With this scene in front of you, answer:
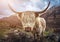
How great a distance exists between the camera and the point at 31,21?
324 centimetres

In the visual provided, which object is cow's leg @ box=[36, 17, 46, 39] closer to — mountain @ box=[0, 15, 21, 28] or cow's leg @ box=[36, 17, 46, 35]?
cow's leg @ box=[36, 17, 46, 35]

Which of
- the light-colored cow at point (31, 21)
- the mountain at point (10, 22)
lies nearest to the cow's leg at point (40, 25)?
the light-colored cow at point (31, 21)

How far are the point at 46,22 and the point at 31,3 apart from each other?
0.37 metres

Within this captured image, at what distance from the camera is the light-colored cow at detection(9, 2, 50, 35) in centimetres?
323

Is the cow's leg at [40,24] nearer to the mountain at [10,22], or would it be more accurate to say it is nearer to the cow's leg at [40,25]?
the cow's leg at [40,25]

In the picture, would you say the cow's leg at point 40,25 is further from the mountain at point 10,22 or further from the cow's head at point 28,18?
the mountain at point 10,22

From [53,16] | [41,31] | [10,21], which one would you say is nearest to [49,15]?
[53,16]

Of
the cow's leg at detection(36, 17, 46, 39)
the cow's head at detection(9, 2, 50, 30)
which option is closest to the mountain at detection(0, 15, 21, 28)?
the cow's head at detection(9, 2, 50, 30)

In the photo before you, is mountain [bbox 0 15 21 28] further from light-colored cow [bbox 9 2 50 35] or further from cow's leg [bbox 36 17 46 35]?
cow's leg [bbox 36 17 46 35]

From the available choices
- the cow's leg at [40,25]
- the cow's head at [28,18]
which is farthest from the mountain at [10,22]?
the cow's leg at [40,25]

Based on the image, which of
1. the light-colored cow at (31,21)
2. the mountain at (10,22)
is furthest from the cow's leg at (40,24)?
the mountain at (10,22)

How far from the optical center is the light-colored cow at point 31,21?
3.23 meters

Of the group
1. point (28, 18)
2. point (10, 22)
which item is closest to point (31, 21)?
point (28, 18)

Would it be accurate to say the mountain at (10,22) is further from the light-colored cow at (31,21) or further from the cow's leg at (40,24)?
the cow's leg at (40,24)
